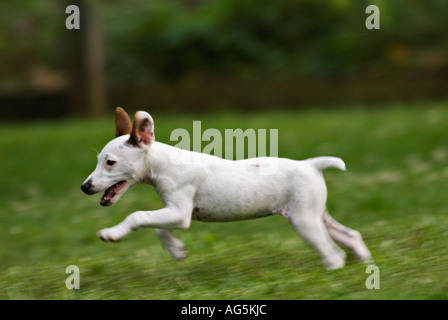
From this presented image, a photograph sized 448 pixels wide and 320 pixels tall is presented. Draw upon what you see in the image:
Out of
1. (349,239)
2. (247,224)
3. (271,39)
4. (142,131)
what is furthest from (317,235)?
(271,39)

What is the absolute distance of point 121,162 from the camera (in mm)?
4777

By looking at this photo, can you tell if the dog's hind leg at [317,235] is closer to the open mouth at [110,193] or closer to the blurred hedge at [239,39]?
the open mouth at [110,193]

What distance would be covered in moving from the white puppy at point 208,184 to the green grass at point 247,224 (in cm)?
40

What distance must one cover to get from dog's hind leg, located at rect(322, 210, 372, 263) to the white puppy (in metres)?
0.10

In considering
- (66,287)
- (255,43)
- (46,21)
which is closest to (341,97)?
(255,43)

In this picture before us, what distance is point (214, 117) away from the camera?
1548 cm

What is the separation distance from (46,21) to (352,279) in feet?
63.8

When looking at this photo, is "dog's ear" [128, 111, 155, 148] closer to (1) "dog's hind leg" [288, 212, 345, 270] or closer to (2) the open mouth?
(2) the open mouth

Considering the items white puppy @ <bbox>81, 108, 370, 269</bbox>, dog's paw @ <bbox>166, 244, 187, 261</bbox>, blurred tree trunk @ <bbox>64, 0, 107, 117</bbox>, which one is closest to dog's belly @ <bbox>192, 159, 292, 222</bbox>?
white puppy @ <bbox>81, 108, 370, 269</bbox>

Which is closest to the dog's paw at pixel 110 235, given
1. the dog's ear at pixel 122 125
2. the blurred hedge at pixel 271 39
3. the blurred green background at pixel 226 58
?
the dog's ear at pixel 122 125

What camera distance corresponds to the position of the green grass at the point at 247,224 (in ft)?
15.8

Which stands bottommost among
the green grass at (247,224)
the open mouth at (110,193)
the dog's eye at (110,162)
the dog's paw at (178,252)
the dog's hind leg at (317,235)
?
the green grass at (247,224)

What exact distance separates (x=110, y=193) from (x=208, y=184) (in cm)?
63

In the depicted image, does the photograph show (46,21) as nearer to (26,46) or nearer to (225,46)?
(26,46)
